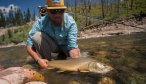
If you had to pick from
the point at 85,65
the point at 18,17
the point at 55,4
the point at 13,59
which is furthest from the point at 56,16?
the point at 18,17

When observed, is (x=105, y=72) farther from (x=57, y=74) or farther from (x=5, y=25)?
(x=5, y=25)

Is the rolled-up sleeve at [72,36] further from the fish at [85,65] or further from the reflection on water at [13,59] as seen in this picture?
the reflection on water at [13,59]

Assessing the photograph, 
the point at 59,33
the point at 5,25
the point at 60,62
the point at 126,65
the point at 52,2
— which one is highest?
the point at 52,2

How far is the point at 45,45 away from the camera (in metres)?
6.59

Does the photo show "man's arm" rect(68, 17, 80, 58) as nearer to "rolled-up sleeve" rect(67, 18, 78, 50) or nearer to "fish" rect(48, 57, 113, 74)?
"rolled-up sleeve" rect(67, 18, 78, 50)

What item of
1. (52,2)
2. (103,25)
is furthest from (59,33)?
(103,25)

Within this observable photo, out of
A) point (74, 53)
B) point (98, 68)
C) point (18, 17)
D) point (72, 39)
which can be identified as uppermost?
point (72, 39)

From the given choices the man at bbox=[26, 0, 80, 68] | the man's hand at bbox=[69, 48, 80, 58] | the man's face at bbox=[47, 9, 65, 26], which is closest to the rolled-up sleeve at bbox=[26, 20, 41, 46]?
the man at bbox=[26, 0, 80, 68]

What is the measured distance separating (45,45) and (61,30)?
2.09 ft

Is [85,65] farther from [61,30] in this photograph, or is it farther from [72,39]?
[61,30]

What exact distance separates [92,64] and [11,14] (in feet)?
495

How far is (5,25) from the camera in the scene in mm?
138500

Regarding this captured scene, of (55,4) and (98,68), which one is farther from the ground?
(55,4)

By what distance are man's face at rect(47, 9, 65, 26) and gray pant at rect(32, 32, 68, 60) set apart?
20.0 inches
